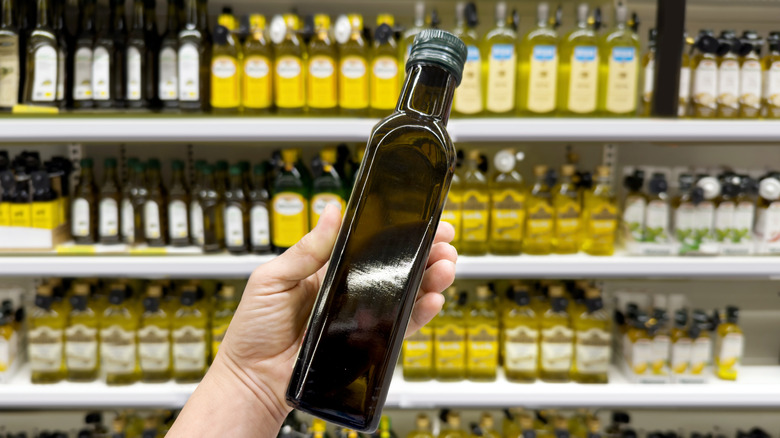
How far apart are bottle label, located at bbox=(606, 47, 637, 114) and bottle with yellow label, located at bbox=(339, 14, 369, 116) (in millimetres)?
698

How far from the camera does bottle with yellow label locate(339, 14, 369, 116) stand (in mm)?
1831

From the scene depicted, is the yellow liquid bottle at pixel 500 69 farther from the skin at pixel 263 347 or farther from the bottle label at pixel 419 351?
the skin at pixel 263 347

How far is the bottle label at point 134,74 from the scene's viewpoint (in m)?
1.89

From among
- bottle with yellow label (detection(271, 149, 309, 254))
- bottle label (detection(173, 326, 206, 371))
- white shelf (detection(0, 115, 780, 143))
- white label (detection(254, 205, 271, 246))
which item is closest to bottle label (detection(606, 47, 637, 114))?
white shelf (detection(0, 115, 780, 143))

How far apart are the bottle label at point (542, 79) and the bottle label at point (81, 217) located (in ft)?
4.45

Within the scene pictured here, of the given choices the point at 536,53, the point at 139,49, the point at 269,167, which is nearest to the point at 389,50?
the point at 536,53

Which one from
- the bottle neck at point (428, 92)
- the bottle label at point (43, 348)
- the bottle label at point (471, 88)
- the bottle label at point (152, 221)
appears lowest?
the bottle label at point (43, 348)

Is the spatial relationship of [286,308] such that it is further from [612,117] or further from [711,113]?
[711,113]

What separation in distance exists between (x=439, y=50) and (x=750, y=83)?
158cm

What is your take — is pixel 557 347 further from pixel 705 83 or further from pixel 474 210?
pixel 705 83

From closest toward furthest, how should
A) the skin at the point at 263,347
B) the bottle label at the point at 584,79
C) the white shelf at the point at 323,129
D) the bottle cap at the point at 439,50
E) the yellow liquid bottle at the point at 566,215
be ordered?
the bottle cap at the point at 439,50, the skin at the point at 263,347, the white shelf at the point at 323,129, the bottle label at the point at 584,79, the yellow liquid bottle at the point at 566,215

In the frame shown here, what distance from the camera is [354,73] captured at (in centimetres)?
183

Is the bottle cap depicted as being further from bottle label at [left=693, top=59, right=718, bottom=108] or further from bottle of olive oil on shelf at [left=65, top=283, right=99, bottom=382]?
bottle of olive oil on shelf at [left=65, top=283, right=99, bottom=382]

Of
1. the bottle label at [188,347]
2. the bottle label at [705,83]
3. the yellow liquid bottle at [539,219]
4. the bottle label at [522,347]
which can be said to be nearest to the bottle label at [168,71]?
the bottle label at [188,347]
